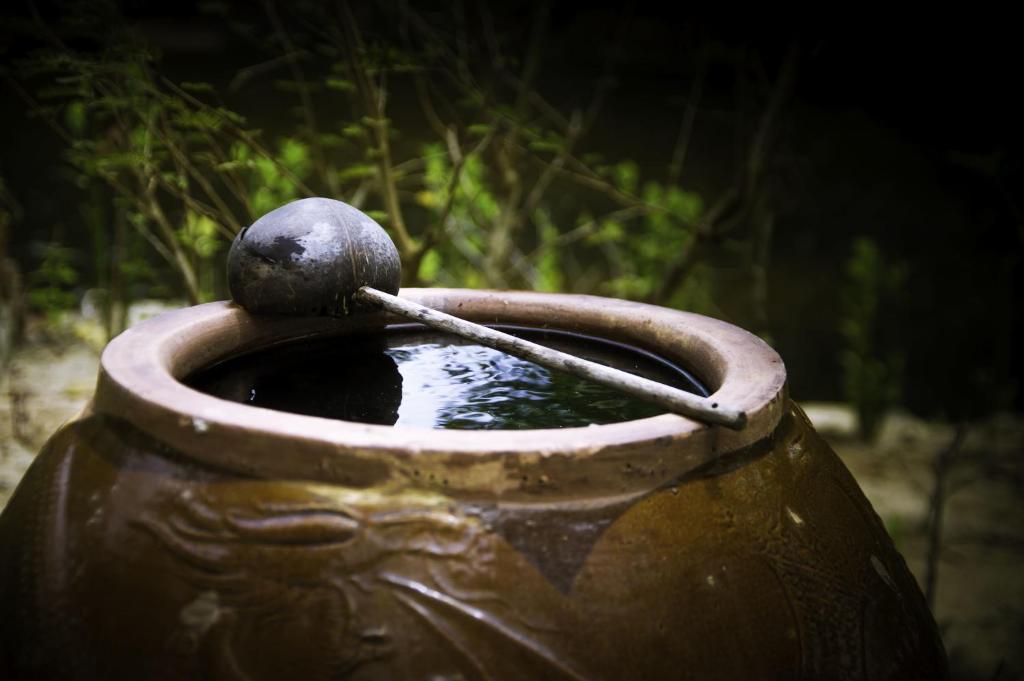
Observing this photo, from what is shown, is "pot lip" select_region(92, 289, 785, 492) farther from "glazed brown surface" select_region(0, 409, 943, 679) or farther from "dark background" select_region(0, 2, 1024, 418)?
"dark background" select_region(0, 2, 1024, 418)

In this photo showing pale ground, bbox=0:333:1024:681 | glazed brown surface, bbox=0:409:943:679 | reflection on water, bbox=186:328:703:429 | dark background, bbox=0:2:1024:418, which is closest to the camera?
glazed brown surface, bbox=0:409:943:679

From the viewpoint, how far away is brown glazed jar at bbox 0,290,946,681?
111 cm

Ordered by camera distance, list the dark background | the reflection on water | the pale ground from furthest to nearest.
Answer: the dark background < the pale ground < the reflection on water

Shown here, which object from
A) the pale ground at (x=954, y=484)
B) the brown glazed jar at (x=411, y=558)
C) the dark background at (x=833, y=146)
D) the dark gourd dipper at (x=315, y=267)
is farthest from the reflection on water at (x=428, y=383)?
the dark background at (x=833, y=146)

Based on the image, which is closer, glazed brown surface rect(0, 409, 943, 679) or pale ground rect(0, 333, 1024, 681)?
glazed brown surface rect(0, 409, 943, 679)

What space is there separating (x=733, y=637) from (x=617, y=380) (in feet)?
1.31

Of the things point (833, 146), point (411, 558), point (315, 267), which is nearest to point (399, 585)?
point (411, 558)

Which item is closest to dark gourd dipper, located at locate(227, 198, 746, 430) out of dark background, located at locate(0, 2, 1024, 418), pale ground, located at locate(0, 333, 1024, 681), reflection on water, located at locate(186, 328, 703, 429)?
reflection on water, located at locate(186, 328, 703, 429)

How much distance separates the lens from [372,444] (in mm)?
1125

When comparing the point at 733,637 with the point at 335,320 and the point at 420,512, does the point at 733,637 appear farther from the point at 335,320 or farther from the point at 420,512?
the point at 335,320

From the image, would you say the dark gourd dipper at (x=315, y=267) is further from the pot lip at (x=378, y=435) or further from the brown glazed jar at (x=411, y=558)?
the brown glazed jar at (x=411, y=558)

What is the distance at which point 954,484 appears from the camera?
13.0ft

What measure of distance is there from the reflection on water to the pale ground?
56.7 inches

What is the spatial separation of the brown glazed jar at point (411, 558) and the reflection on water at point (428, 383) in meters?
0.36
